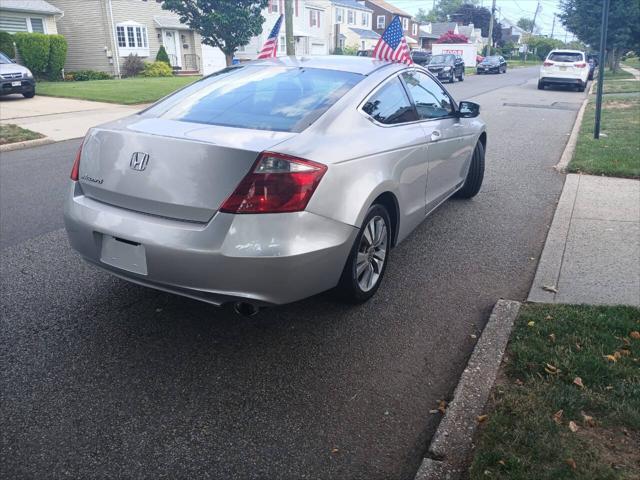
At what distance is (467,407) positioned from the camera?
2.94 m

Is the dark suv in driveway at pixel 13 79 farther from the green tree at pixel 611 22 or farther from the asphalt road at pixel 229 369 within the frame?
the green tree at pixel 611 22

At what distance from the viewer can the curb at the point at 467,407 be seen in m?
2.55

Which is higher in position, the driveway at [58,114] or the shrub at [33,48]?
the shrub at [33,48]

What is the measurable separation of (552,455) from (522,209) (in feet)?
14.8

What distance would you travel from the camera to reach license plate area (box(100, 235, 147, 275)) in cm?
327

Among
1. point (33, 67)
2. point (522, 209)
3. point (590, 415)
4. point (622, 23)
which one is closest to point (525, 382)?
point (590, 415)

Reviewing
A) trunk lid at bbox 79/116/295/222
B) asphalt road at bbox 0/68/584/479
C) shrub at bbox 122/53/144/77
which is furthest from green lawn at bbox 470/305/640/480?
shrub at bbox 122/53/144/77

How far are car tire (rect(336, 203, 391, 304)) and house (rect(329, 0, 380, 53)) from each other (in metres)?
54.2

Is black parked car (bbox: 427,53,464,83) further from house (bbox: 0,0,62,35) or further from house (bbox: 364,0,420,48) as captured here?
house (bbox: 364,0,420,48)

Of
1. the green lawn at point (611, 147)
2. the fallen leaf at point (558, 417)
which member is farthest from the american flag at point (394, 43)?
the fallen leaf at point (558, 417)

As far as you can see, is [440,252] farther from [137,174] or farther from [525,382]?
[137,174]

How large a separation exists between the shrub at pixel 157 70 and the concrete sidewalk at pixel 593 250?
28.9 meters

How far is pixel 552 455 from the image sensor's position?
2.53m

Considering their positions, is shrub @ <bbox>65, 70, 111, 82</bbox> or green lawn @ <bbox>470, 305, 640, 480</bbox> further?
shrub @ <bbox>65, 70, 111, 82</bbox>
